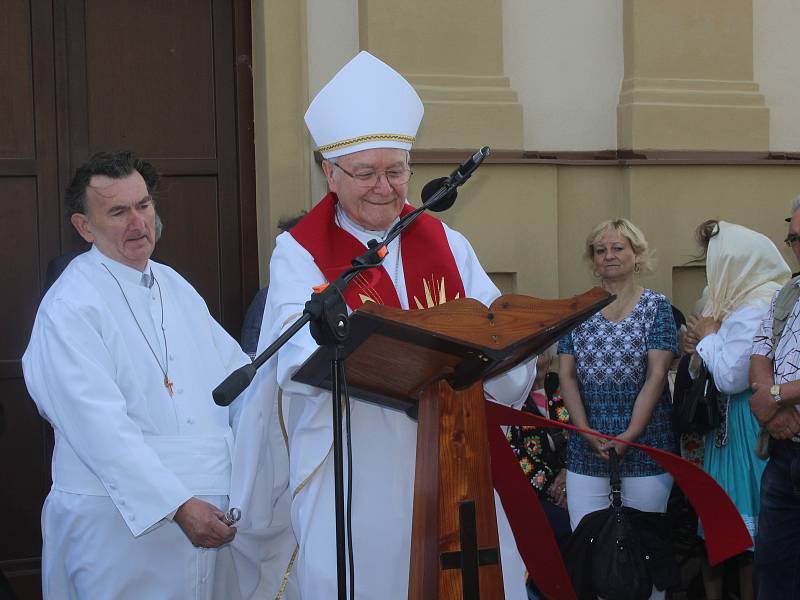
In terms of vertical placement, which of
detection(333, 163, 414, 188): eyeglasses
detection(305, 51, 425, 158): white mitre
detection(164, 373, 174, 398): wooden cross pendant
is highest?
detection(305, 51, 425, 158): white mitre

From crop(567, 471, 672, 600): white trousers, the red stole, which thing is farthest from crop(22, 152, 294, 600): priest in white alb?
crop(567, 471, 672, 600): white trousers

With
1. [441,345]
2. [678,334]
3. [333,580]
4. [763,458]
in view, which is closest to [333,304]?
[441,345]

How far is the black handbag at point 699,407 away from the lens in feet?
16.7

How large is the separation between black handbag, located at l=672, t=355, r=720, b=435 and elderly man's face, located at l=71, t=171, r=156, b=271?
2660 millimetres

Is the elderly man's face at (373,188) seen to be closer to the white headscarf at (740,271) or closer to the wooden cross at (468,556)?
the wooden cross at (468,556)

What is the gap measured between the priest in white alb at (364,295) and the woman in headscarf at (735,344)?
2003mm

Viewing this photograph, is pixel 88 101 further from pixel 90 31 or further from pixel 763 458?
pixel 763 458

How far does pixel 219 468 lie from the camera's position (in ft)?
12.1

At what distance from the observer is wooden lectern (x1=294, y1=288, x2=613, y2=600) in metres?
2.46

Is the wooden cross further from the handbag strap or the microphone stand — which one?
the handbag strap

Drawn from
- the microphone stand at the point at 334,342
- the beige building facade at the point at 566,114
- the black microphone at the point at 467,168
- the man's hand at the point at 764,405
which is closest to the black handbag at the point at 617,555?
the man's hand at the point at 764,405

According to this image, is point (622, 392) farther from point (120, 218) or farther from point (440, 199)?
point (440, 199)

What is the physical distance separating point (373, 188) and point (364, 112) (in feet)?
0.77

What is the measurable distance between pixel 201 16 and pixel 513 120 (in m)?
1.79
